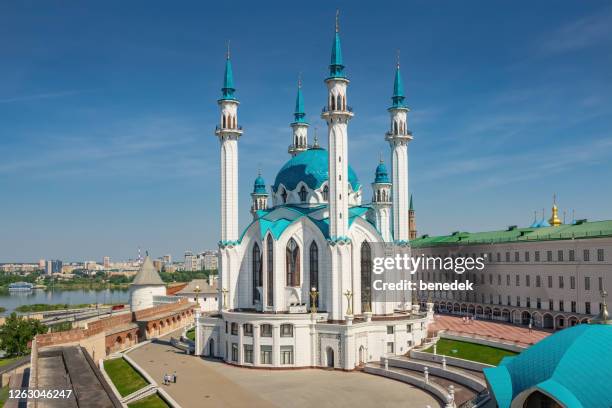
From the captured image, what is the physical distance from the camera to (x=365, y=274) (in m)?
41.1

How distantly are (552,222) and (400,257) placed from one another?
28518 mm

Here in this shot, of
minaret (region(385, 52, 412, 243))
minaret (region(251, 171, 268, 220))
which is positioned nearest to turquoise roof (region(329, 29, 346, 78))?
minaret (region(385, 52, 412, 243))

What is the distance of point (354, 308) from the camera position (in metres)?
39.7

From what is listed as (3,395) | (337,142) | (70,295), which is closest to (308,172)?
(337,142)

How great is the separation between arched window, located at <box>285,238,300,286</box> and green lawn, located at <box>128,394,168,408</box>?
13275mm

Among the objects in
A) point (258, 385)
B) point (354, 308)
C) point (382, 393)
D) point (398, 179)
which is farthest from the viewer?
point (398, 179)

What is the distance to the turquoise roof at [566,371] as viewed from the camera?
619 inches

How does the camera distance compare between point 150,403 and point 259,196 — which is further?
point 259,196

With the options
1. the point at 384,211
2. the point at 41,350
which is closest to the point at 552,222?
the point at 384,211

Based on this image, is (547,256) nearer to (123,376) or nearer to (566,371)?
(566,371)

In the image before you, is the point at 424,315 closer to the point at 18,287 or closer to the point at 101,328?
the point at 101,328

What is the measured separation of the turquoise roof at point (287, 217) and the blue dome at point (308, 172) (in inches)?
87.0

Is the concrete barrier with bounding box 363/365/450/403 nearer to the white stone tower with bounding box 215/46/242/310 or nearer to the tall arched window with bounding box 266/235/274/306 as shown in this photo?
the tall arched window with bounding box 266/235/274/306

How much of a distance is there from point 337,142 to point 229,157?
930 cm
